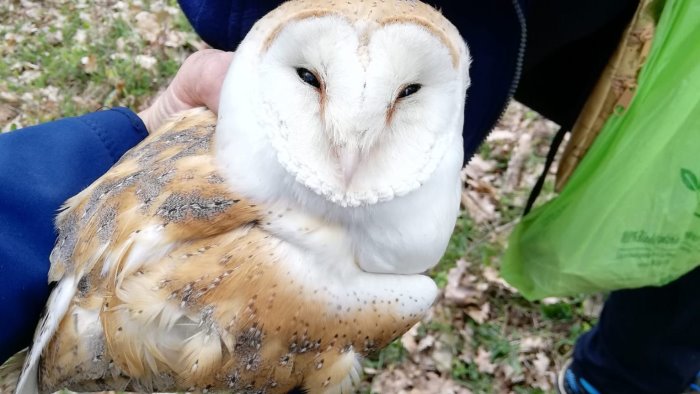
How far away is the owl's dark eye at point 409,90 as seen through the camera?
927 mm

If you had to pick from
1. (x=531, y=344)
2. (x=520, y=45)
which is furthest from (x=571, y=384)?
(x=520, y=45)

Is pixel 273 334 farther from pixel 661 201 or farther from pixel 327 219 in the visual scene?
pixel 661 201

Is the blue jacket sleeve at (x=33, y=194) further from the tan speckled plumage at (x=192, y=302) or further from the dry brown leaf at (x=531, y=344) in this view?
the dry brown leaf at (x=531, y=344)

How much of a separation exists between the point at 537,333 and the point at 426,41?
156 centimetres

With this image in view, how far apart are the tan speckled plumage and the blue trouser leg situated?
0.83 meters

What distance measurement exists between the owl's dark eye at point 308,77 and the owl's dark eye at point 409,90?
12 cm

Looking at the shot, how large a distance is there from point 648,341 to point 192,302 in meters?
1.20

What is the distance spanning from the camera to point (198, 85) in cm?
125

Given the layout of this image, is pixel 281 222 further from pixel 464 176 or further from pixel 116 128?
pixel 464 176

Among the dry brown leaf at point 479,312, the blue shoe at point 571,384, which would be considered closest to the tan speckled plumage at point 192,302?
the blue shoe at point 571,384

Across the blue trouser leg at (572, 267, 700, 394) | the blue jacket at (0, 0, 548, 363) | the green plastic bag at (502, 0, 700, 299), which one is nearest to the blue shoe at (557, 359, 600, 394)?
the blue trouser leg at (572, 267, 700, 394)

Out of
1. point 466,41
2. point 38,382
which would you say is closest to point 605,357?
point 466,41

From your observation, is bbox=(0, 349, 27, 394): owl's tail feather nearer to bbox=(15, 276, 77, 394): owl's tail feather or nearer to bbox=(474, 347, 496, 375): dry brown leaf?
bbox=(15, 276, 77, 394): owl's tail feather

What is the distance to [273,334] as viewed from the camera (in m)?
1.02
